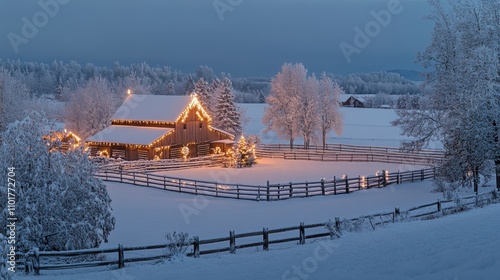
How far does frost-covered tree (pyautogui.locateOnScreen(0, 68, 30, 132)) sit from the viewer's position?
50062 millimetres

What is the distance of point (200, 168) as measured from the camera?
4597 centimetres

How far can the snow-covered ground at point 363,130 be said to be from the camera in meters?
71.9

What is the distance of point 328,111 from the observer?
62188 mm

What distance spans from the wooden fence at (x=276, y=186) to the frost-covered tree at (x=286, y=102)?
25142mm

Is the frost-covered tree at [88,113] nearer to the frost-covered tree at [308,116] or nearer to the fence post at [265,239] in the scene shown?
the frost-covered tree at [308,116]

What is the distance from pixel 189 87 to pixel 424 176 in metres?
68.3

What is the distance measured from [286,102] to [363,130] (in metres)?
24.9

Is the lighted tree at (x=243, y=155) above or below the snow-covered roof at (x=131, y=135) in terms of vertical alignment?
below

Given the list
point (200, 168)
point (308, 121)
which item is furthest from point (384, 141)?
point (200, 168)

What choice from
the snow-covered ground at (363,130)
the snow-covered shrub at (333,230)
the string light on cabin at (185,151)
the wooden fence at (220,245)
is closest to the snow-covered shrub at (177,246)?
the wooden fence at (220,245)

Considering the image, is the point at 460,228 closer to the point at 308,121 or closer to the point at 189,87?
the point at 308,121

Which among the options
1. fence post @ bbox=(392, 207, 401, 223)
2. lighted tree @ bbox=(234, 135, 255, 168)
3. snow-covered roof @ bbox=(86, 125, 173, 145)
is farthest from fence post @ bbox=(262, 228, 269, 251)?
snow-covered roof @ bbox=(86, 125, 173, 145)

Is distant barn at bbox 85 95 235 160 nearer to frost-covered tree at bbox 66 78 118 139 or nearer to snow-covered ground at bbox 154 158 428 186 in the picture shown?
snow-covered ground at bbox 154 158 428 186

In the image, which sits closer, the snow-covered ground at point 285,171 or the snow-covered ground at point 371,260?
the snow-covered ground at point 371,260
